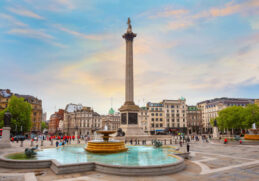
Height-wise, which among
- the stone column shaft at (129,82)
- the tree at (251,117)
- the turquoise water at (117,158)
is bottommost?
the turquoise water at (117,158)

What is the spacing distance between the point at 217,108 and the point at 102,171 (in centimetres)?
9406

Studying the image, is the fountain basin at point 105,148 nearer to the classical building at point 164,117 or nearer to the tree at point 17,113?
the tree at point 17,113

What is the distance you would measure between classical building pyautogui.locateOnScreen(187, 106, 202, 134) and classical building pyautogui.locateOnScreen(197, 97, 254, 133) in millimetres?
3459

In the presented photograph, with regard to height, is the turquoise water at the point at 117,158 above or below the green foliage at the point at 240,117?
below

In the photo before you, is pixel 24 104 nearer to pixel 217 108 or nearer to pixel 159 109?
pixel 159 109

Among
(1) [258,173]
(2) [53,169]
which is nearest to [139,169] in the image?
A: (2) [53,169]

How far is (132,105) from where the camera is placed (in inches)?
1951

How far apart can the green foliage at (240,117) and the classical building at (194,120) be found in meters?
34.5

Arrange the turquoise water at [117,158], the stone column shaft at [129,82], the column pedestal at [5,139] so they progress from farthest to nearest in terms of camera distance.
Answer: the stone column shaft at [129,82] < the column pedestal at [5,139] < the turquoise water at [117,158]

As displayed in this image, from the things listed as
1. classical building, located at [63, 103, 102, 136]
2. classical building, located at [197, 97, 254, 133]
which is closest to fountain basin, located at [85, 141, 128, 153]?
classical building, located at [63, 103, 102, 136]

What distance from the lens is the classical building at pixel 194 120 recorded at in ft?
333

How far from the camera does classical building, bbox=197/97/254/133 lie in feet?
314

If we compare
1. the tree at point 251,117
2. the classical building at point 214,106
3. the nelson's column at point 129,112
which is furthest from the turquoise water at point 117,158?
the classical building at point 214,106

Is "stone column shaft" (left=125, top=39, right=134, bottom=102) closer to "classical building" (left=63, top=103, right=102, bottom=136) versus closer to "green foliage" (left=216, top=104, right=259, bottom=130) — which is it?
"green foliage" (left=216, top=104, right=259, bottom=130)
